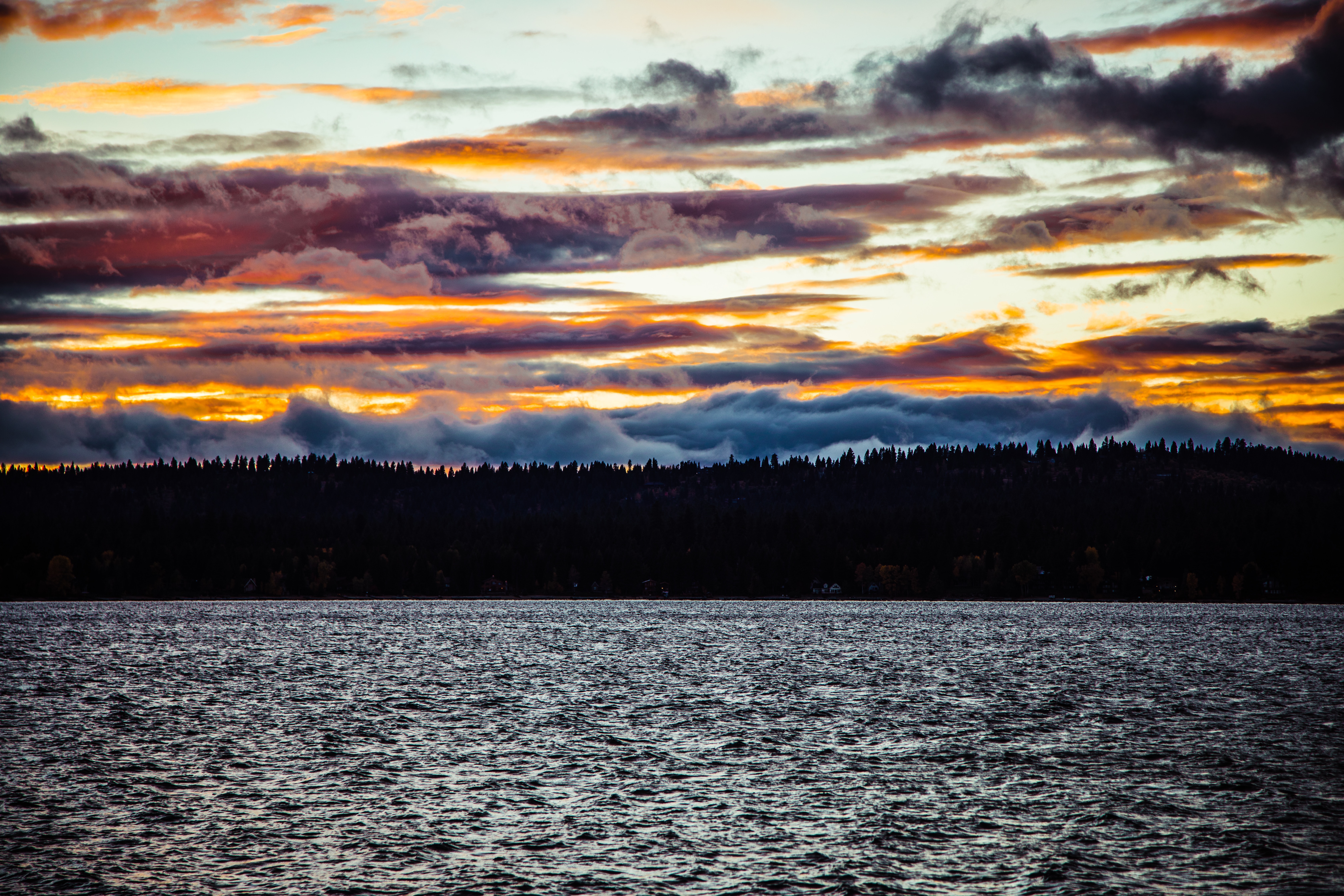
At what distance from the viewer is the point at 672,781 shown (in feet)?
184

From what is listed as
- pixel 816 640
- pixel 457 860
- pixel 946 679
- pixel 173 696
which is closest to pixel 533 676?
pixel 173 696

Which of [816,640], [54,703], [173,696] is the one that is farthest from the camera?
[816,640]

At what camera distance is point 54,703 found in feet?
292

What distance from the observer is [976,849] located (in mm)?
42281

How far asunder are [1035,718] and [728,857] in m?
47.5

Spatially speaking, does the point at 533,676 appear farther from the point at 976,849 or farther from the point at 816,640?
the point at 976,849

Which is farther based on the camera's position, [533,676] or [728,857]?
[533,676]

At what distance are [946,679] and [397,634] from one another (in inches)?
4118

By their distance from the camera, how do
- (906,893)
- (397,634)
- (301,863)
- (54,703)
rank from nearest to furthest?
1. (906,893)
2. (301,863)
3. (54,703)
4. (397,634)

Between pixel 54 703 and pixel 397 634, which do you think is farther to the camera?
pixel 397 634

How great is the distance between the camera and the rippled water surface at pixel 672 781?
128 ft

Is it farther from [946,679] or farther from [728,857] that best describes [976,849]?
[946,679]

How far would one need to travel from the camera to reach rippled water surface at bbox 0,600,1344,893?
3909 cm

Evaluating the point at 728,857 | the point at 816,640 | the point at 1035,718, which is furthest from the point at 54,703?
the point at 816,640
